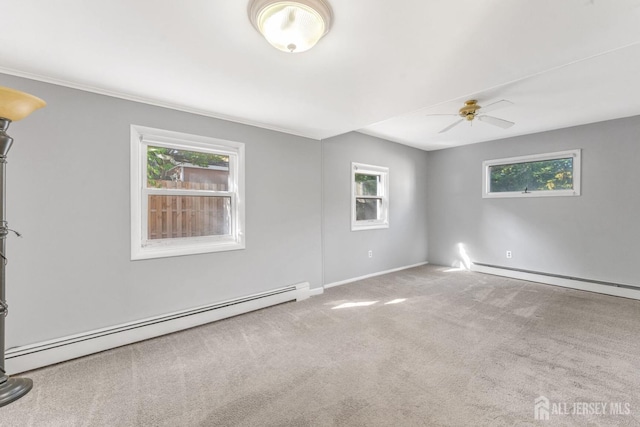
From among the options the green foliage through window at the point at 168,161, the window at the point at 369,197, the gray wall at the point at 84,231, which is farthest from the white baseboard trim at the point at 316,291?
the green foliage through window at the point at 168,161

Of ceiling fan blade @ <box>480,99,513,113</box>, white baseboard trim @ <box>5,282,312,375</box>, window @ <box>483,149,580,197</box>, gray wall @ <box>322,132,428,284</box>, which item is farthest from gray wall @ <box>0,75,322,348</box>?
window @ <box>483,149,580,197</box>

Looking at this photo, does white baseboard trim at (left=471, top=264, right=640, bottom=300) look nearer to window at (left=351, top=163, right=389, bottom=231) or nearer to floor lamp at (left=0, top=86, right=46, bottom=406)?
window at (left=351, top=163, right=389, bottom=231)

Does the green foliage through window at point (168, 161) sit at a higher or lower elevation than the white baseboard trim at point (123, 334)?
higher

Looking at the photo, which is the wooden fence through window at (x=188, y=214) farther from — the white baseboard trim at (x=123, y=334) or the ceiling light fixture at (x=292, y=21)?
the ceiling light fixture at (x=292, y=21)

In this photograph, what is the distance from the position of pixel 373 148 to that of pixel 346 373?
3772 millimetres

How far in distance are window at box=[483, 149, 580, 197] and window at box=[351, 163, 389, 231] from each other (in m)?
1.90

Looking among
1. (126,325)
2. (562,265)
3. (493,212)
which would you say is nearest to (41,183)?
(126,325)

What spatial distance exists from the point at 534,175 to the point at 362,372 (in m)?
4.52

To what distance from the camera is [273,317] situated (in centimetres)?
303

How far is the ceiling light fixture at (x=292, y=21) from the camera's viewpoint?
4.25ft

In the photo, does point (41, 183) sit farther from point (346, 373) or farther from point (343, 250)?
point (343, 250)

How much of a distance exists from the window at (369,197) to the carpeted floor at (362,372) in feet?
6.17

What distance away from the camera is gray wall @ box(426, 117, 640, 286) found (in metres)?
3.64

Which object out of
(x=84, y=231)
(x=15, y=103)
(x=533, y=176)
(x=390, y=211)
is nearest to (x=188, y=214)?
(x=84, y=231)
